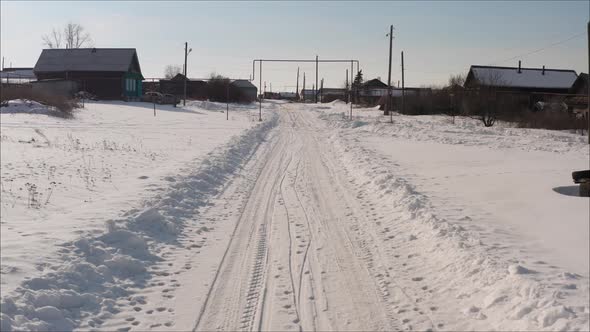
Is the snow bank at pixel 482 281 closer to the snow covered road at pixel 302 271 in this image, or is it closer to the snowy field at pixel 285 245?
the snowy field at pixel 285 245

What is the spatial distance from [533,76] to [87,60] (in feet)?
151

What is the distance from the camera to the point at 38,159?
1330 centimetres

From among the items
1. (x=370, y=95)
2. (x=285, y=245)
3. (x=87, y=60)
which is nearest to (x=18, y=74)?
(x=87, y=60)

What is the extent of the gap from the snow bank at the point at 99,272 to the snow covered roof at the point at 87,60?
4664 cm

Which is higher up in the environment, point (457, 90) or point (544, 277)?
point (457, 90)

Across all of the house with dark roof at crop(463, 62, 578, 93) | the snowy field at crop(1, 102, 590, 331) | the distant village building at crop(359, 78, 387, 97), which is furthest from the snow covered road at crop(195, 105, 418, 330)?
the distant village building at crop(359, 78, 387, 97)

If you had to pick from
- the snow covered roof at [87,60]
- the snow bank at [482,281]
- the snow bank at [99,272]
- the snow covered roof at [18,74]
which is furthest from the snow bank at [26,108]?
the snow covered roof at [18,74]

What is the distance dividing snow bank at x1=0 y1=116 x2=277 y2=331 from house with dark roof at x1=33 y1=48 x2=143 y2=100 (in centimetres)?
4573

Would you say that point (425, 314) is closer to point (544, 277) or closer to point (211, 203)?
point (544, 277)

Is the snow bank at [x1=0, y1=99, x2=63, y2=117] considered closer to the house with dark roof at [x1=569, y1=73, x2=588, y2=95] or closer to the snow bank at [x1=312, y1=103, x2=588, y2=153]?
the snow bank at [x1=312, y1=103, x2=588, y2=153]

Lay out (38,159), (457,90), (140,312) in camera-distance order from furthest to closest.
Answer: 1. (457,90)
2. (38,159)
3. (140,312)

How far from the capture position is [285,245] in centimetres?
762

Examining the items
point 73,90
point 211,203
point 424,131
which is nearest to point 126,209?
point 211,203

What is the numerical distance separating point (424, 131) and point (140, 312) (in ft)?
86.4
